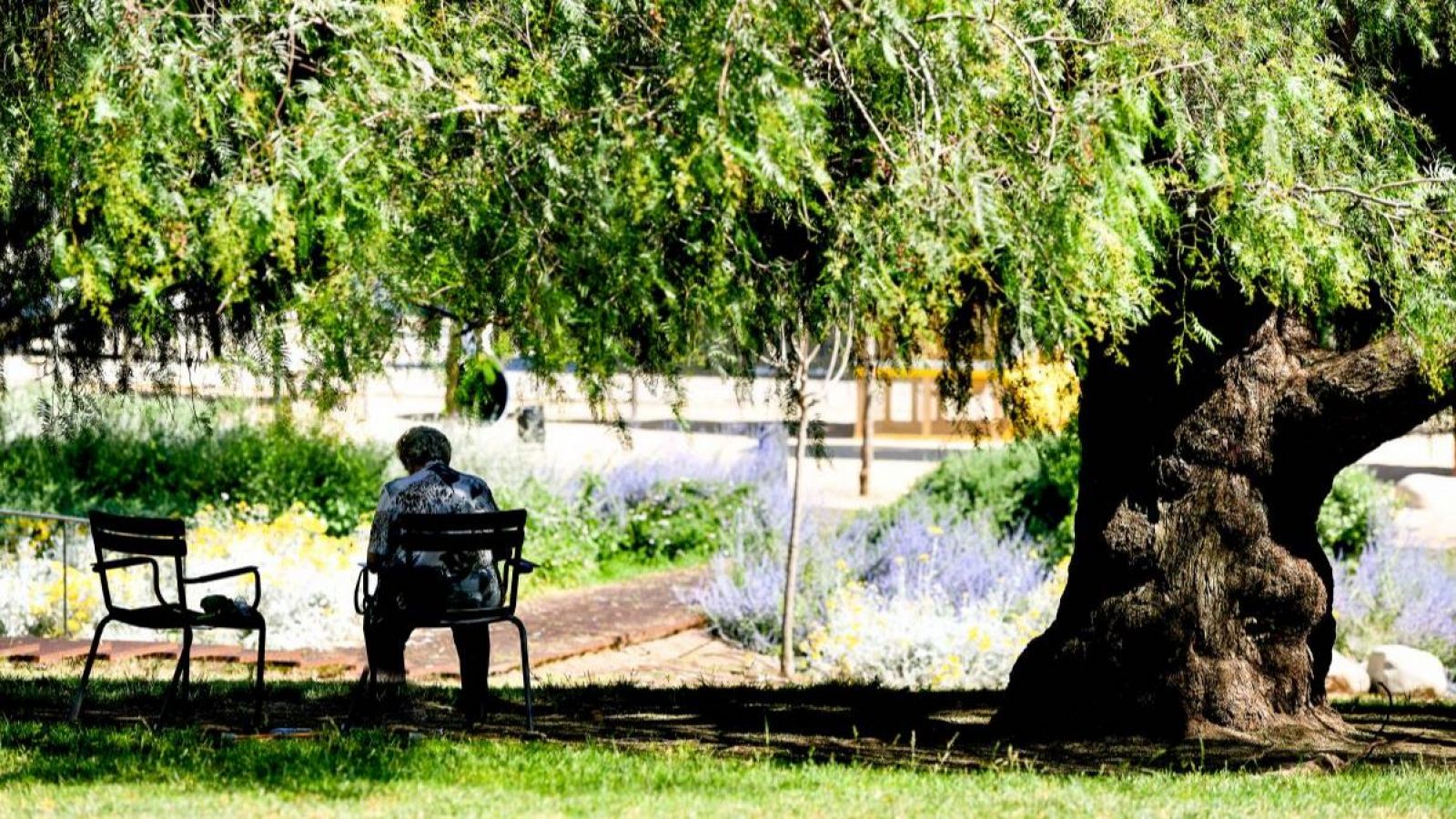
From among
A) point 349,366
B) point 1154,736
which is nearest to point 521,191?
point 349,366

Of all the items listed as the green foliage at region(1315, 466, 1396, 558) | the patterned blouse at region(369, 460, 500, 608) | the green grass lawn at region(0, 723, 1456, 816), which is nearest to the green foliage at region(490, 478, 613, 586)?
the green foliage at region(1315, 466, 1396, 558)

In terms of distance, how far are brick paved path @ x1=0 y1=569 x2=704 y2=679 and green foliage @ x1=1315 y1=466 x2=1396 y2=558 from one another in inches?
201

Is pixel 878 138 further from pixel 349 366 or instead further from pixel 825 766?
pixel 825 766

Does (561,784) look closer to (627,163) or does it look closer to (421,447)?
(421,447)

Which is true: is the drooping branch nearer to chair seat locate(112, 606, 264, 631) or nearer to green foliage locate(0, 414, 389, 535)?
chair seat locate(112, 606, 264, 631)

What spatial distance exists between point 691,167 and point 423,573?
3525 millimetres

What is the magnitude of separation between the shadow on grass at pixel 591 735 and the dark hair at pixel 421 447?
1.09 meters

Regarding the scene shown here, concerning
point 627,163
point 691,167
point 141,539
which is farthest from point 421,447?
point 691,167

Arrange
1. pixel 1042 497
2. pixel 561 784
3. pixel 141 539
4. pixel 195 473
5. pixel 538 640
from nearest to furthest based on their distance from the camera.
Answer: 1. pixel 561 784
2. pixel 141 539
3. pixel 538 640
4. pixel 1042 497
5. pixel 195 473

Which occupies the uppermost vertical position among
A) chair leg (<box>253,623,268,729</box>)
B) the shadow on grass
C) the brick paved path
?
chair leg (<box>253,623,268,729</box>)

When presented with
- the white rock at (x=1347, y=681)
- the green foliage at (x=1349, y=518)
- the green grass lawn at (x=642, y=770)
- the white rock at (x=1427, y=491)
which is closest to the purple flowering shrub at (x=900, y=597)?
the white rock at (x=1347, y=681)

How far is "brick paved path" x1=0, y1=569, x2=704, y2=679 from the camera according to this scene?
10.8m

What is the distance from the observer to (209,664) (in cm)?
1088

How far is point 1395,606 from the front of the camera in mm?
13266
